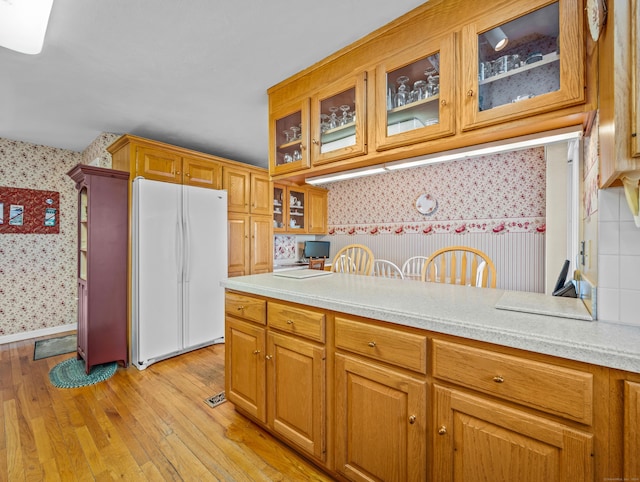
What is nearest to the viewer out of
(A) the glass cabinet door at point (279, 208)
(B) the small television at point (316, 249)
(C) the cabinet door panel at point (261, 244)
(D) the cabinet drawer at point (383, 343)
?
(D) the cabinet drawer at point (383, 343)

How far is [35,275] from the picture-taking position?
356 cm

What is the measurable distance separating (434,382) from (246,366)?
119cm

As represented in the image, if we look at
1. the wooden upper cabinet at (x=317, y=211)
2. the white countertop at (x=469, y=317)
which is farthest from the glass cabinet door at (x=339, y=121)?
the wooden upper cabinet at (x=317, y=211)

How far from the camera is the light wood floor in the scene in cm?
153

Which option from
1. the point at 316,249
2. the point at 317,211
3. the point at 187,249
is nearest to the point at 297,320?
the point at 187,249

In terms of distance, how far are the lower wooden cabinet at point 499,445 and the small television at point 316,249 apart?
3832 mm

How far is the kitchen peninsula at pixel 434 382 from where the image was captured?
81 cm

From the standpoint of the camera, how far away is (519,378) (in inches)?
35.5

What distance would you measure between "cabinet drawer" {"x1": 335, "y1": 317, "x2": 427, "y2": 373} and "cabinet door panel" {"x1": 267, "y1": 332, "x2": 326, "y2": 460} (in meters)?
0.18

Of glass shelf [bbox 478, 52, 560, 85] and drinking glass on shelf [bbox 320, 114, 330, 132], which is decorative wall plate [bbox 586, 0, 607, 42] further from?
drinking glass on shelf [bbox 320, 114, 330, 132]

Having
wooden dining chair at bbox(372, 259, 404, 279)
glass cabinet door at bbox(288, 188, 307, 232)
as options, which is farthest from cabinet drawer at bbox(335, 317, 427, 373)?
glass cabinet door at bbox(288, 188, 307, 232)

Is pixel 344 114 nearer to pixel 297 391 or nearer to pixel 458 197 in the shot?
pixel 297 391

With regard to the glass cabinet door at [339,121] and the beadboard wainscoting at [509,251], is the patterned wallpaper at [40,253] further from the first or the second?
the beadboard wainscoting at [509,251]

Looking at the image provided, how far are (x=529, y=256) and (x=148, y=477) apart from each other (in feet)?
12.3
